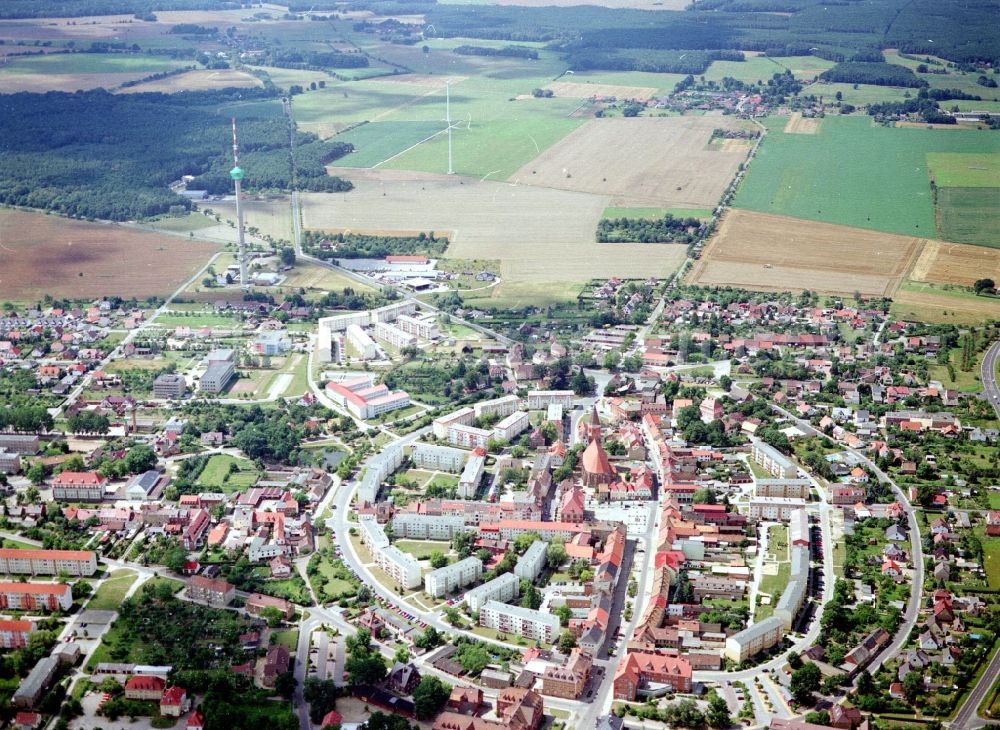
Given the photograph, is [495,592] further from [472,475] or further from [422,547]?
[472,475]

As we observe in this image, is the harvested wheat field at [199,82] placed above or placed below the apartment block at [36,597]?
above

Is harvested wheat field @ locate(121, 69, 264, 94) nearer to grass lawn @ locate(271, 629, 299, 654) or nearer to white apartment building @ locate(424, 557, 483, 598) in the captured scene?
white apartment building @ locate(424, 557, 483, 598)

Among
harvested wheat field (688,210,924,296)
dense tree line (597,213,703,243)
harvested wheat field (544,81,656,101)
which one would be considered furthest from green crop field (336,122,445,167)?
harvested wheat field (688,210,924,296)

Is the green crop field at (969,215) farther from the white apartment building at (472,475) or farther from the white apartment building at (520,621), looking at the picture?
the white apartment building at (520,621)

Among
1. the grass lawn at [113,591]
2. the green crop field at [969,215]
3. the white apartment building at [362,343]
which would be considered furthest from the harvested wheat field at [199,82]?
the grass lawn at [113,591]

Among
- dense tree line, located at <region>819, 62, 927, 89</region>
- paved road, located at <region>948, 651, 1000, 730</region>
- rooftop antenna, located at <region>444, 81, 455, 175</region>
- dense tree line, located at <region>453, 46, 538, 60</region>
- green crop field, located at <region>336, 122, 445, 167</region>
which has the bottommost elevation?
paved road, located at <region>948, 651, 1000, 730</region>

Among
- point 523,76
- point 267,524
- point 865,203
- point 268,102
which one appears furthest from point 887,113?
point 267,524
